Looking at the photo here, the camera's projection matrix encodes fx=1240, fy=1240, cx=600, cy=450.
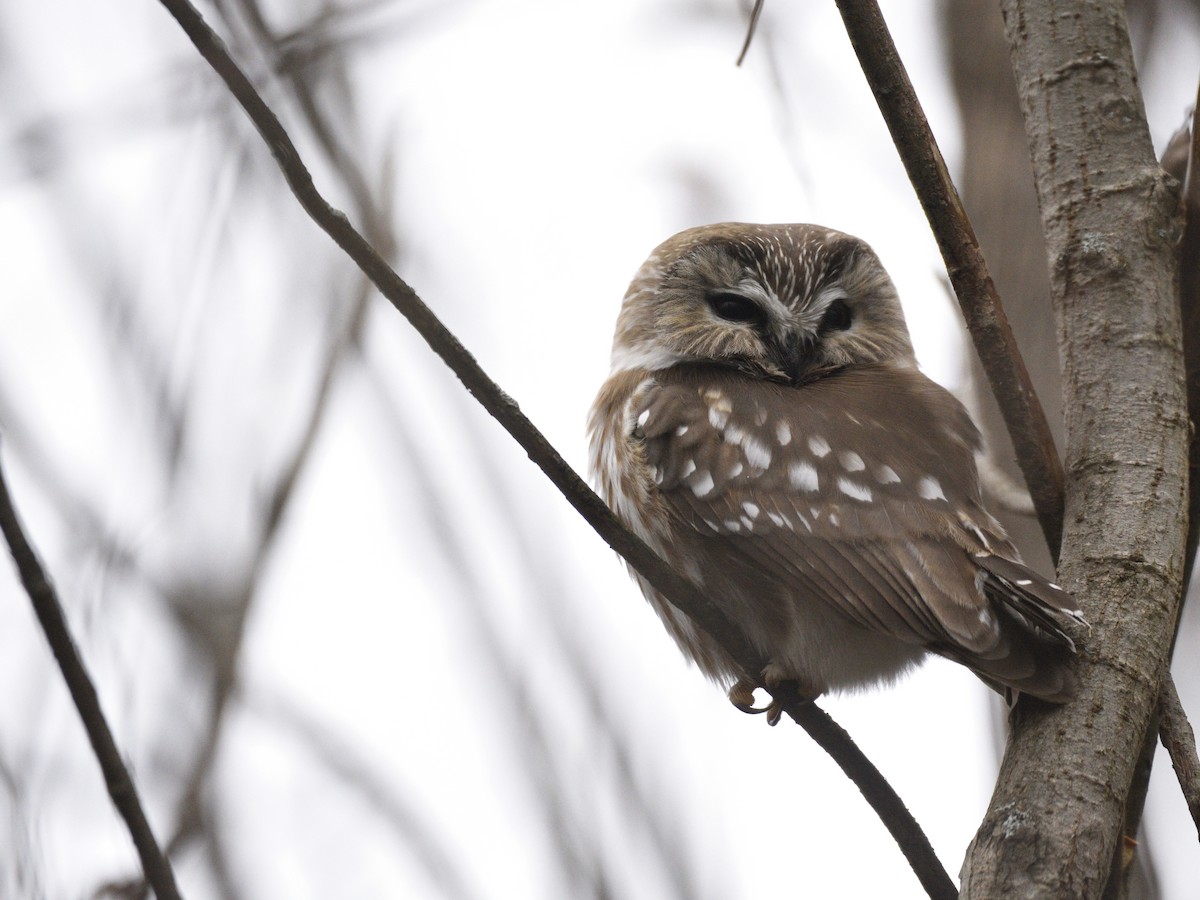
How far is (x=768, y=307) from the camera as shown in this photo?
3514mm

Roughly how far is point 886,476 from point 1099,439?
58cm

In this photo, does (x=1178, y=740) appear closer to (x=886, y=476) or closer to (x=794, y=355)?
(x=886, y=476)

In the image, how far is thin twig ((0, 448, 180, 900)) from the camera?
4.72 feet

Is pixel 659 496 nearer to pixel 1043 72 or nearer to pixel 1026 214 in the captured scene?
pixel 1043 72

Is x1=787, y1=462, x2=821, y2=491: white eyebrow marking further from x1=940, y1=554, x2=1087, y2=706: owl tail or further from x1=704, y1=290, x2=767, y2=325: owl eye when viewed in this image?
x1=704, y1=290, x2=767, y2=325: owl eye

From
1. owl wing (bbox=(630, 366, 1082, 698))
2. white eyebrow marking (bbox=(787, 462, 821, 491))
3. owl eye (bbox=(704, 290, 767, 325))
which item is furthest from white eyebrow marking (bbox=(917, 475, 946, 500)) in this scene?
owl eye (bbox=(704, 290, 767, 325))

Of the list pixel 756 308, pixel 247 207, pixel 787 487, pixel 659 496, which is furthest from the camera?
pixel 756 308

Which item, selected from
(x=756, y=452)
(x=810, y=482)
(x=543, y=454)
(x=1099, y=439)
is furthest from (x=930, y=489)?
(x=543, y=454)

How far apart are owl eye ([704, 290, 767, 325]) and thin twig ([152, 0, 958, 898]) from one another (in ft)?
4.69

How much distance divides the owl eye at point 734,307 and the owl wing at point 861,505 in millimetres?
304

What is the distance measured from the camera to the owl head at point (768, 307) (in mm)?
3496

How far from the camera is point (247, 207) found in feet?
10.9

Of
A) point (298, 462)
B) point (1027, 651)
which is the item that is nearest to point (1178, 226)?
point (1027, 651)

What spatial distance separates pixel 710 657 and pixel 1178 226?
147 cm
